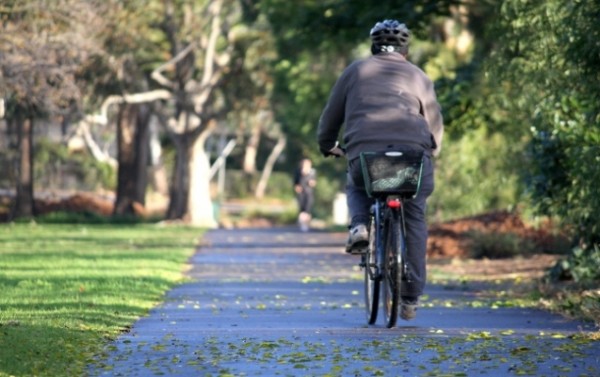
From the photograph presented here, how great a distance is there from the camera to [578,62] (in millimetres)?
12258

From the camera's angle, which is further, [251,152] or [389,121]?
[251,152]

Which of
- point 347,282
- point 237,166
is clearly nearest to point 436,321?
point 347,282

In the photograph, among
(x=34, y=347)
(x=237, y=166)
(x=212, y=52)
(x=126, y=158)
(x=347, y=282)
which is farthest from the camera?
(x=237, y=166)

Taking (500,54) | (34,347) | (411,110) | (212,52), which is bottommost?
(34,347)

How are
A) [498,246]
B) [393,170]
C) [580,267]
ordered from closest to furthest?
1. [393,170]
2. [580,267]
3. [498,246]

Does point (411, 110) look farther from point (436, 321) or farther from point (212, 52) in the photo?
point (212, 52)

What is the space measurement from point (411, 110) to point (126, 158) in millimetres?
39329

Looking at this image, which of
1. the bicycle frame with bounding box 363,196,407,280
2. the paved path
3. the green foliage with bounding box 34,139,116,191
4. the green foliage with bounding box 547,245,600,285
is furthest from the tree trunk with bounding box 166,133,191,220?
the bicycle frame with bounding box 363,196,407,280

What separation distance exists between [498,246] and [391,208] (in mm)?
12524

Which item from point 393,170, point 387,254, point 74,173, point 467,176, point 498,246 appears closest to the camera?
point 393,170

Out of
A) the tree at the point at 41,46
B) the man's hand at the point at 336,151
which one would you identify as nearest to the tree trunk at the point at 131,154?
the tree at the point at 41,46

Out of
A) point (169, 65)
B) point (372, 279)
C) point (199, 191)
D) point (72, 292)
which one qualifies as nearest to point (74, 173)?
point (199, 191)

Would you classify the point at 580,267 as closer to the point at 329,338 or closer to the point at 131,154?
the point at 329,338

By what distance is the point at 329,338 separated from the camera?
10586 millimetres
